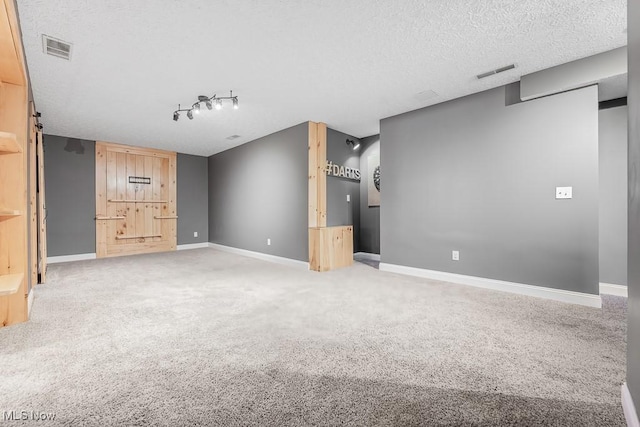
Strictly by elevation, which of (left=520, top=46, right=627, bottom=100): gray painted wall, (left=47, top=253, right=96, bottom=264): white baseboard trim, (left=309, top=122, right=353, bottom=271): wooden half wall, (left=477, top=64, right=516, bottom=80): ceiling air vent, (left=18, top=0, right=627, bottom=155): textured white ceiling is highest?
(left=18, top=0, right=627, bottom=155): textured white ceiling

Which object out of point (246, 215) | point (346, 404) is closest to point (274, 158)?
point (246, 215)

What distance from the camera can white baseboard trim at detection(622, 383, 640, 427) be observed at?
1.13 meters

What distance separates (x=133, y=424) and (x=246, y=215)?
518cm

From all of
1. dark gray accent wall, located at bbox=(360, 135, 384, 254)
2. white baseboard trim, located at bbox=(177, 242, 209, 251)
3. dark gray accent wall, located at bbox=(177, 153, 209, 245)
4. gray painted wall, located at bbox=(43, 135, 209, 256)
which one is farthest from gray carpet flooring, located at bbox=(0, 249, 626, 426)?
dark gray accent wall, located at bbox=(177, 153, 209, 245)

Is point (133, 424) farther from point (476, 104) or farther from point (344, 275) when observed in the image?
point (476, 104)

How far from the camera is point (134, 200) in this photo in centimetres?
653

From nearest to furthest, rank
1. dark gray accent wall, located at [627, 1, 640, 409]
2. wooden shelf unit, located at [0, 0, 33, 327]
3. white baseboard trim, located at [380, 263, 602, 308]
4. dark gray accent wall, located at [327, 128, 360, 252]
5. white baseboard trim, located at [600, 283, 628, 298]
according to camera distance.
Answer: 1. dark gray accent wall, located at [627, 1, 640, 409]
2. wooden shelf unit, located at [0, 0, 33, 327]
3. white baseboard trim, located at [380, 263, 602, 308]
4. white baseboard trim, located at [600, 283, 628, 298]
5. dark gray accent wall, located at [327, 128, 360, 252]

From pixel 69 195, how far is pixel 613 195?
903cm

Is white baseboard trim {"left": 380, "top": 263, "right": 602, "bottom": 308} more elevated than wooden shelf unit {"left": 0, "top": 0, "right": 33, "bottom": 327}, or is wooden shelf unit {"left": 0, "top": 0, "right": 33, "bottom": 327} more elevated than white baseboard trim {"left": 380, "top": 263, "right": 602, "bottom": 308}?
wooden shelf unit {"left": 0, "top": 0, "right": 33, "bottom": 327}

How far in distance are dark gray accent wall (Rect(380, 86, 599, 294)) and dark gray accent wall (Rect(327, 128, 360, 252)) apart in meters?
1.08

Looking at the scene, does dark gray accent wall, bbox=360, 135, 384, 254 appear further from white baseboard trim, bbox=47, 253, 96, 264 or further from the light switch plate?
white baseboard trim, bbox=47, 253, 96, 264

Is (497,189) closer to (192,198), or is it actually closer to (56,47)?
(56,47)

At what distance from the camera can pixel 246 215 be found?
6277mm

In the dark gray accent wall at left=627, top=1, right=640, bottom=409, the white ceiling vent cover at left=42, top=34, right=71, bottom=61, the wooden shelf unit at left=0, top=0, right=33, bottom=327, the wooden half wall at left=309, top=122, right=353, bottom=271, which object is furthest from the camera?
the wooden half wall at left=309, top=122, right=353, bottom=271
